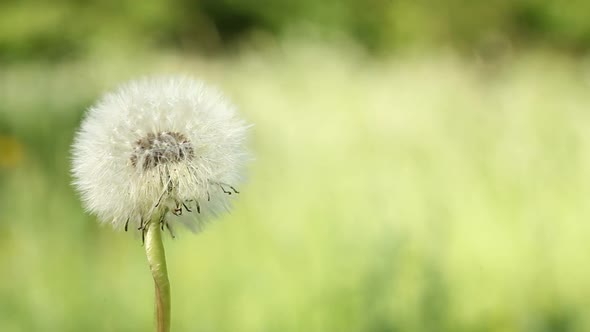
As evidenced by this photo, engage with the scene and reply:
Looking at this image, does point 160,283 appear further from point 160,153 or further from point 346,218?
point 346,218

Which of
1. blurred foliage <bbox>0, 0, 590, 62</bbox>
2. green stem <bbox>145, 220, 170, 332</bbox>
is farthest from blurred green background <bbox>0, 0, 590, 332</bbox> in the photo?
blurred foliage <bbox>0, 0, 590, 62</bbox>

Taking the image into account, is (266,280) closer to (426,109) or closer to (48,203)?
(48,203)

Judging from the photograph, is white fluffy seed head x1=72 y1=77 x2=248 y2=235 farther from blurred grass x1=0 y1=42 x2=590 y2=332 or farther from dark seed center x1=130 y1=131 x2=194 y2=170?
blurred grass x1=0 y1=42 x2=590 y2=332

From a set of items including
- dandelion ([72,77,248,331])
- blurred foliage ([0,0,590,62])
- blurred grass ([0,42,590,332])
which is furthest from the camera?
blurred foliage ([0,0,590,62])

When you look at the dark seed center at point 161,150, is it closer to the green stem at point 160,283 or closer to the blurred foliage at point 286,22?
the green stem at point 160,283

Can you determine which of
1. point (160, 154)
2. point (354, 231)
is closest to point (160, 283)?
point (160, 154)

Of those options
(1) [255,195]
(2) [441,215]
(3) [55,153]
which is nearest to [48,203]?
(3) [55,153]

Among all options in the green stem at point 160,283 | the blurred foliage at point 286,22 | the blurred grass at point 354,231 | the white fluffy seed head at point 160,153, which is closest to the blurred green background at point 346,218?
the blurred grass at point 354,231
